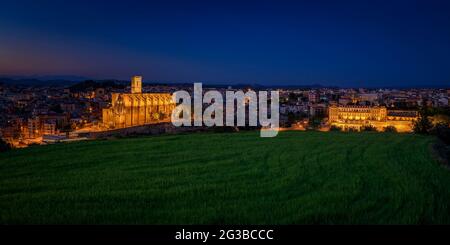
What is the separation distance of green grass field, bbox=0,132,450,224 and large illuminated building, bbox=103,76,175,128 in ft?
80.2

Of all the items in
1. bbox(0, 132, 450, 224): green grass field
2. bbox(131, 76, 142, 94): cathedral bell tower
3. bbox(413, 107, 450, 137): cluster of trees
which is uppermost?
bbox(131, 76, 142, 94): cathedral bell tower

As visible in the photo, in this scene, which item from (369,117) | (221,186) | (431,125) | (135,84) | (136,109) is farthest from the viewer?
(369,117)

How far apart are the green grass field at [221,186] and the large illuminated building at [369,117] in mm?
42777

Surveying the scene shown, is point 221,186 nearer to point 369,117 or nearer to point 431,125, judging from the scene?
point 431,125

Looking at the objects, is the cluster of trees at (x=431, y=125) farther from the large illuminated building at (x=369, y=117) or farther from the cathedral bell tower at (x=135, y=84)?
the cathedral bell tower at (x=135, y=84)

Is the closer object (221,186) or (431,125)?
(221,186)

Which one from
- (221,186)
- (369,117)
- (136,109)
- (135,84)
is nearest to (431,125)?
(221,186)

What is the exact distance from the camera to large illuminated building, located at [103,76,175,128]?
33188mm

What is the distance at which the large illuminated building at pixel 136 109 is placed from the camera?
33.2m

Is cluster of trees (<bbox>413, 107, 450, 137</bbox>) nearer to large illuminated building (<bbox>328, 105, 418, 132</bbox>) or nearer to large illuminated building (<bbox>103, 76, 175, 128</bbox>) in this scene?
large illuminated building (<bbox>328, 105, 418, 132</bbox>)

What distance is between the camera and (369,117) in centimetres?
5547

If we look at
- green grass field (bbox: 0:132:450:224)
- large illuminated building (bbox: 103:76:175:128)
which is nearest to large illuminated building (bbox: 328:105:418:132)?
large illuminated building (bbox: 103:76:175:128)

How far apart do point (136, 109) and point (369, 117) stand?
35594 millimetres

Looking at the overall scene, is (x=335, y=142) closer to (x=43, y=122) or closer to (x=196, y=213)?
(x=196, y=213)
